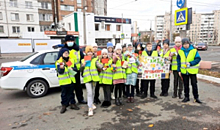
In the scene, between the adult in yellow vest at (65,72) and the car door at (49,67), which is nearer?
the adult in yellow vest at (65,72)

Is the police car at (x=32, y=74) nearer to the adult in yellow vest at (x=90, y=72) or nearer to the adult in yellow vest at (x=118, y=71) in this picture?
the adult in yellow vest at (x=90, y=72)

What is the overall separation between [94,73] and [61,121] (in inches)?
58.3

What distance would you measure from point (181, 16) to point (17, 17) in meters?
41.6

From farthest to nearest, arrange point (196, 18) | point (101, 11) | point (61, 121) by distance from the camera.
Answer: point (196, 18), point (101, 11), point (61, 121)

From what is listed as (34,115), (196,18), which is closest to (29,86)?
(34,115)

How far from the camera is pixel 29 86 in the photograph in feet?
17.6

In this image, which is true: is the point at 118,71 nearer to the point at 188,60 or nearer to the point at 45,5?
the point at 188,60

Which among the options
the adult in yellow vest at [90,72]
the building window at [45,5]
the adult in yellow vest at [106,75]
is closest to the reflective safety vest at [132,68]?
the adult in yellow vest at [106,75]

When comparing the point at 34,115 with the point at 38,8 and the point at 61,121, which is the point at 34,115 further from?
the point at 38,8

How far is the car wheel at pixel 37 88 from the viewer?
17.7 feet

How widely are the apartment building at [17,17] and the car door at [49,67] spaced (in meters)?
36.8

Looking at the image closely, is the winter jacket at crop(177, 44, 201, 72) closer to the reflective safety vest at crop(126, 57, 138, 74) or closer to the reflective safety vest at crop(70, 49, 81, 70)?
the reflective safety vest at crop(126, 57, 138, 74)

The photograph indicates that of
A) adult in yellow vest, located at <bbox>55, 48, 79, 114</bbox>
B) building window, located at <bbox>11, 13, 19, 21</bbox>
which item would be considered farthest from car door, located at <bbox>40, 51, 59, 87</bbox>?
building window, located at <bbox>11, 13, 19, 21</bbox>

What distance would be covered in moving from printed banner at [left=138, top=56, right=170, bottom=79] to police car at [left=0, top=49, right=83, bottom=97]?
3244 mm
